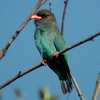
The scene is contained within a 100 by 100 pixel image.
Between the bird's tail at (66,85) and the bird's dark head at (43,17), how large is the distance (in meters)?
1.27

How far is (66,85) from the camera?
4.40 metres

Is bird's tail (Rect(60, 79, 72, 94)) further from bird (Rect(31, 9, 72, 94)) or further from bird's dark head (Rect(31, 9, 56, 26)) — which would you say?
bird's dark head (Rect(31, 9, 56, 26))

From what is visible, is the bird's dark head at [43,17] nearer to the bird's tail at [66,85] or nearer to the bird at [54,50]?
the bird at [54,50]

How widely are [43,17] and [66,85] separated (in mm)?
1526

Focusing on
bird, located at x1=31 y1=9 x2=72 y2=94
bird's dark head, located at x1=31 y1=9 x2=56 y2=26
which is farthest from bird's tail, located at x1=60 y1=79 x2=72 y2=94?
bird's dark head, located at x1=31 y1=9 x2=56 y2=26

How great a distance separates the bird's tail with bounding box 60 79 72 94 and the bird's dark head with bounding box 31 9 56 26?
1.27 metres

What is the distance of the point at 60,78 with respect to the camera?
453cm

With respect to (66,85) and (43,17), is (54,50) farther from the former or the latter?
(43,17)

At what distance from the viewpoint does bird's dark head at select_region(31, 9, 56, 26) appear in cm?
509

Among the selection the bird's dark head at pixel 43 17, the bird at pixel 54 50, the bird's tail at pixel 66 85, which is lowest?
the bird's tail at pixel 66 85

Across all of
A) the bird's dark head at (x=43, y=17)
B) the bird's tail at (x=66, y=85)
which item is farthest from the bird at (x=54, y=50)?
the bird's dark head at (x=43, y=17)

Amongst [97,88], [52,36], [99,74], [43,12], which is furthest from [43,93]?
[43,12]

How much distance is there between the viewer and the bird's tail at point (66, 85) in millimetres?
4346

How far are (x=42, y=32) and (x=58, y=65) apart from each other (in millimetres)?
694
